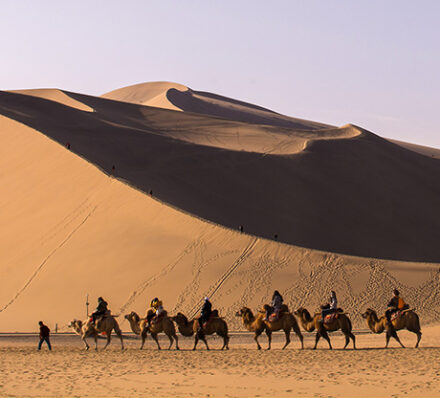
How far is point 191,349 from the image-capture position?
2334cm

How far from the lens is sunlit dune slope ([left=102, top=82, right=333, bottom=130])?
106 meters

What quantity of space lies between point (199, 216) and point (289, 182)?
45.8ft

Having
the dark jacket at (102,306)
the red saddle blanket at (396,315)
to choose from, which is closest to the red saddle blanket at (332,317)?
the red saddle blanket at (396,315)

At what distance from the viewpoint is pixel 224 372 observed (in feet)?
59.1

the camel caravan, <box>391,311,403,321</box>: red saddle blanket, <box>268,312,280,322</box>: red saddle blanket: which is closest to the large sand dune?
the camel caravan

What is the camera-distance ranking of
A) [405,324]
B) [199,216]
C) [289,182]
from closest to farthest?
1. [405,324]
2. [199,216]
3. [289,182]

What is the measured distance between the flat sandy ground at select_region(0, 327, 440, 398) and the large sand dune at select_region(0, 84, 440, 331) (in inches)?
331

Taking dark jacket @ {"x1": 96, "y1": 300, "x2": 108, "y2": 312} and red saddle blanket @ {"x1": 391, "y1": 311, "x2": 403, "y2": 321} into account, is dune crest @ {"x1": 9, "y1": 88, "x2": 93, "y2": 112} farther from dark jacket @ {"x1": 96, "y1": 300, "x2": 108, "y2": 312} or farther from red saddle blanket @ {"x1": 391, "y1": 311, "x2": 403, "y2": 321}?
red saddle blanket @ {"x1": 391, "y1": 311, "x2": 403, "y2": 321}

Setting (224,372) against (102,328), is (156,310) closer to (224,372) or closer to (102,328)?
(102,328)

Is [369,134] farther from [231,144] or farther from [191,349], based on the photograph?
[191,349]

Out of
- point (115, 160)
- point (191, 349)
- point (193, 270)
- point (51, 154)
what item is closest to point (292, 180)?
point (115, 160)

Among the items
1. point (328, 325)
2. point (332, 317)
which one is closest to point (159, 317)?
point (328, 325)

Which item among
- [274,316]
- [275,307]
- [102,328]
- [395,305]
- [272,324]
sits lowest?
[102,328]

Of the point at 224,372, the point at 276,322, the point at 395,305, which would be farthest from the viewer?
the point at 276,322
